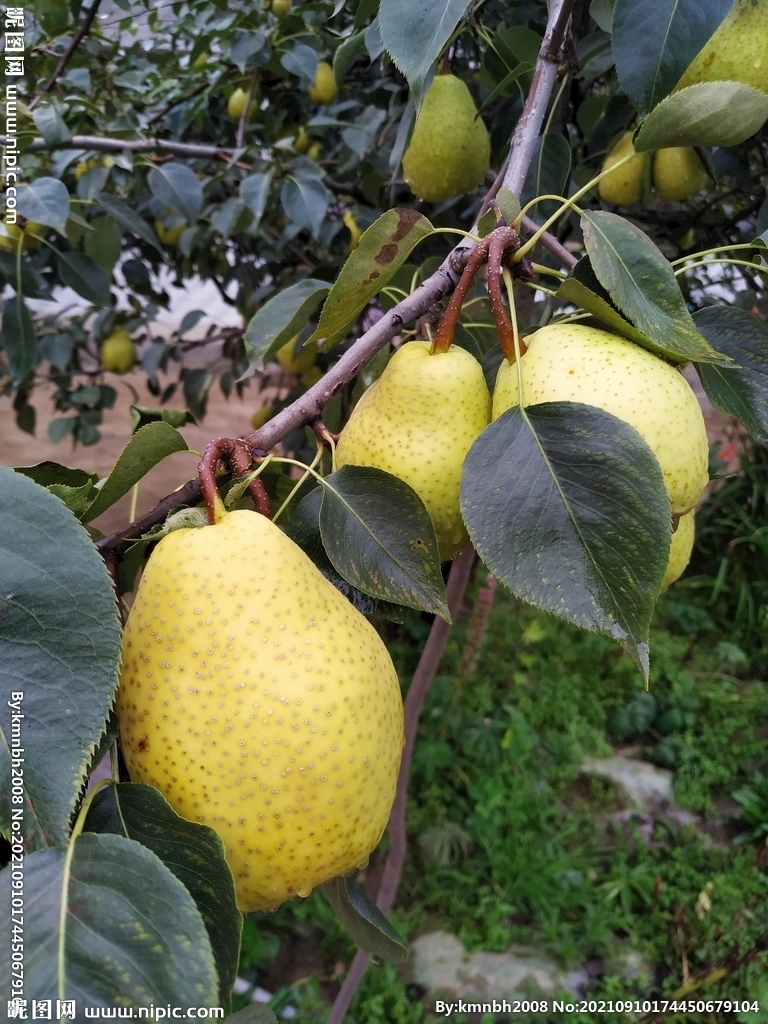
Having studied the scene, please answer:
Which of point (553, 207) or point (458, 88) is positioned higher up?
point (458, 88)

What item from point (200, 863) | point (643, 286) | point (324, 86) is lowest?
point (200, 863)

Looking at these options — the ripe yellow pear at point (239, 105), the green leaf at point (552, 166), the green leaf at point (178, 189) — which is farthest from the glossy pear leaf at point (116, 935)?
the ripe yellow pear at point (239, 105)

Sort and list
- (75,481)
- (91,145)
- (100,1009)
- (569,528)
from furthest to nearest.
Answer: (91,145) < (75,481) < (569,528) < (100,1009)

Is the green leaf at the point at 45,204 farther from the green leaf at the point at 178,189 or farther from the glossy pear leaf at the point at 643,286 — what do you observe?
the glossy pear leaf at the point at 643,286

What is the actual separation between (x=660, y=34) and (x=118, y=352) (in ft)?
5.65

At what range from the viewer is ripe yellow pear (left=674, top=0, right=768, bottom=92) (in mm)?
647

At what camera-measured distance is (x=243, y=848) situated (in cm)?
37

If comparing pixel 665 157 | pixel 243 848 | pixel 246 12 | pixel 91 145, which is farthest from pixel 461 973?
pixel 246 12

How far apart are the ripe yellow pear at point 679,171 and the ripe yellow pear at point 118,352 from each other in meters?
1.50

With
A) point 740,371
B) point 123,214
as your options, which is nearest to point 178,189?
point 123,214

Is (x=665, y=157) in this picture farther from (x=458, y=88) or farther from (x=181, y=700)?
(x=181, y=700)

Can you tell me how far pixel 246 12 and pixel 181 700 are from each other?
4.86 ft

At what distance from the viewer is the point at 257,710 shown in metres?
0.37

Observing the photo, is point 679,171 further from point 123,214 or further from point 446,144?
point 123,214
